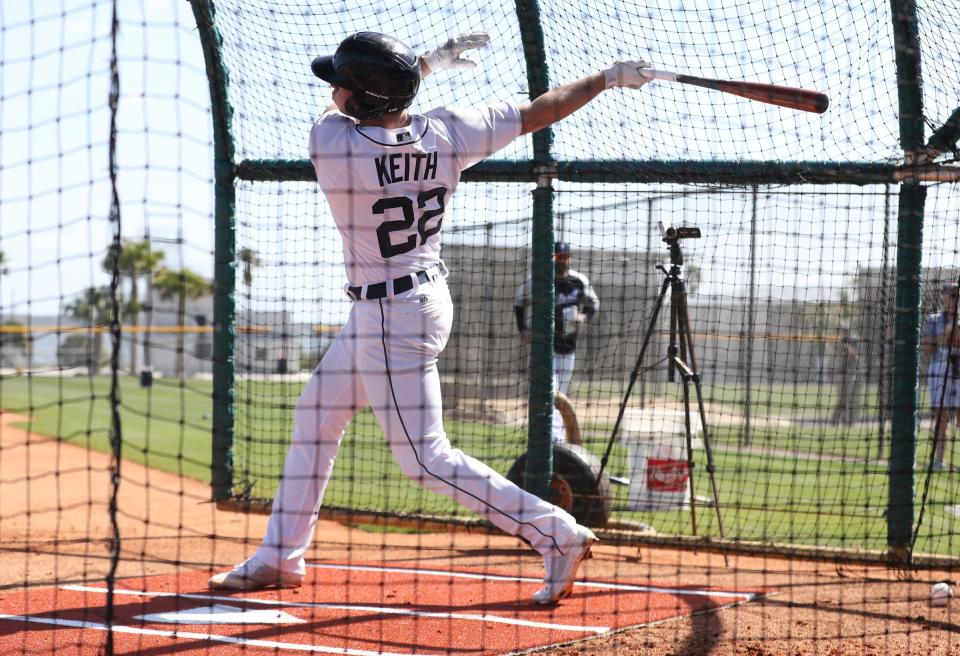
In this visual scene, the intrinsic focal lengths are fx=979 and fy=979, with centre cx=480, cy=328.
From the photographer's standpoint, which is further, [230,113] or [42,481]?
[42,481]

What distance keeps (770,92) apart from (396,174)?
1.69 meters

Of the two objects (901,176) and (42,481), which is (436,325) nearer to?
(901,176)

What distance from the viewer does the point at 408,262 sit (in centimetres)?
393

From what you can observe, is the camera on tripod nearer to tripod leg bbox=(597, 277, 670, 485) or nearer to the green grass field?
tripod leg bbox=(597, 277, 670, 485)

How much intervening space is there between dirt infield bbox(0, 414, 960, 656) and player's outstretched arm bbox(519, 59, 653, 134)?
200 cm

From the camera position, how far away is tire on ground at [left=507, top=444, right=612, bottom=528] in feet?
19.6

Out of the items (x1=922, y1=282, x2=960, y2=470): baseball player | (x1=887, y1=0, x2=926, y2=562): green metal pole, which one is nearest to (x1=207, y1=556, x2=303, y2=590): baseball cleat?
(x1=887, y1=0, x2=926, y2=562): green metal pole

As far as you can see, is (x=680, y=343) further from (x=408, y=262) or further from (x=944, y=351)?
(x=408, y=262)

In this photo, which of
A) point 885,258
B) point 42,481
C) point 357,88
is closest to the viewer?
point 357,88

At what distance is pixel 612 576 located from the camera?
206 inches

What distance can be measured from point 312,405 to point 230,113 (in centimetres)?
261

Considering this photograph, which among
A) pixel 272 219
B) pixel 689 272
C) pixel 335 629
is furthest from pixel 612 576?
pixel 272 219

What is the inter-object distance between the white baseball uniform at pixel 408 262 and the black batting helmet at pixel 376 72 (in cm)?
10

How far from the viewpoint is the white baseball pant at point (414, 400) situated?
12.9 feet
